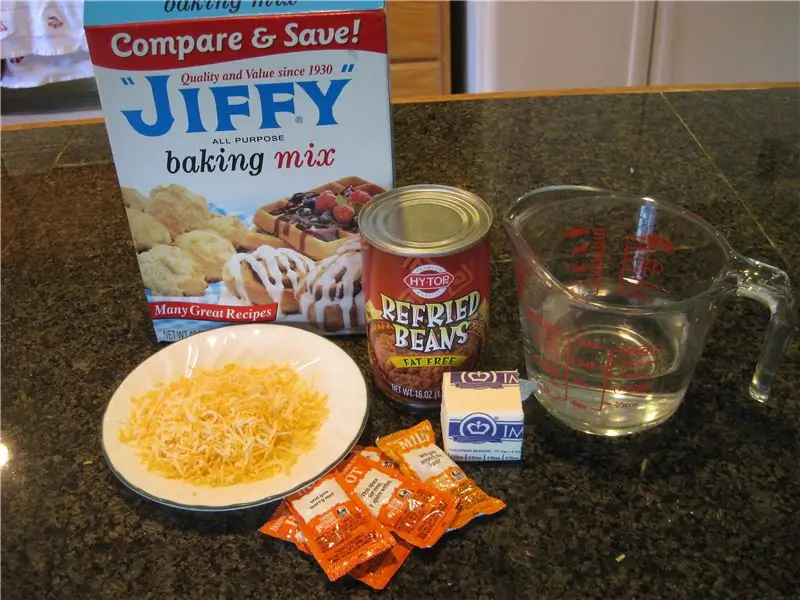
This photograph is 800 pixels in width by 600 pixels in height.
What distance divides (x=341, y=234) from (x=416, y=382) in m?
0.17

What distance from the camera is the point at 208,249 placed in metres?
0.79

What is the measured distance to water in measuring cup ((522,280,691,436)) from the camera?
2.31ft

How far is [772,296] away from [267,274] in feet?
1.58

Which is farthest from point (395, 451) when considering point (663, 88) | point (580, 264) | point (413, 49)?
point (413, 49)

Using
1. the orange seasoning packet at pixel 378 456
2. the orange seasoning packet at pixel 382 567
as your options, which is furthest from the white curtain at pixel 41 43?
the orange seasoning packet at pixel 382 567

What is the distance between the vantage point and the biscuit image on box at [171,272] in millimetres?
790

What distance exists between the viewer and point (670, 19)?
6.68 ft

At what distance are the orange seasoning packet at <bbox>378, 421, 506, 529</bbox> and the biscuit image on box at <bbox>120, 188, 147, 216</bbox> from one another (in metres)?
0.33

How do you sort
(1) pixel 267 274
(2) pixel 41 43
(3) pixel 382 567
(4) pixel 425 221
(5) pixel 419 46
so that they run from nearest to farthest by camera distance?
(3) pixel 382 567 < (4) pixel 425 221 < (1) pixel 267 274 < (2) pixel 41 43 < (5) pixel 419 46

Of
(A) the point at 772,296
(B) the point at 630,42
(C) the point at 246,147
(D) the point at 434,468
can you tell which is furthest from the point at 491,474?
(B) the point at 630,42

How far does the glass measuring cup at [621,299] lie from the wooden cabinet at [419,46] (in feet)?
4.86

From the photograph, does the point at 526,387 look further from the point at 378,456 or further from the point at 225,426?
the point at 225,426

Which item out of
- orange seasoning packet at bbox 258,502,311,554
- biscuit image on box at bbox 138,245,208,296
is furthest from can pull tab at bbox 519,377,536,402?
biscuit image on box at bbox 138,245,208,296

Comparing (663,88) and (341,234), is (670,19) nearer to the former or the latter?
(663,88)
